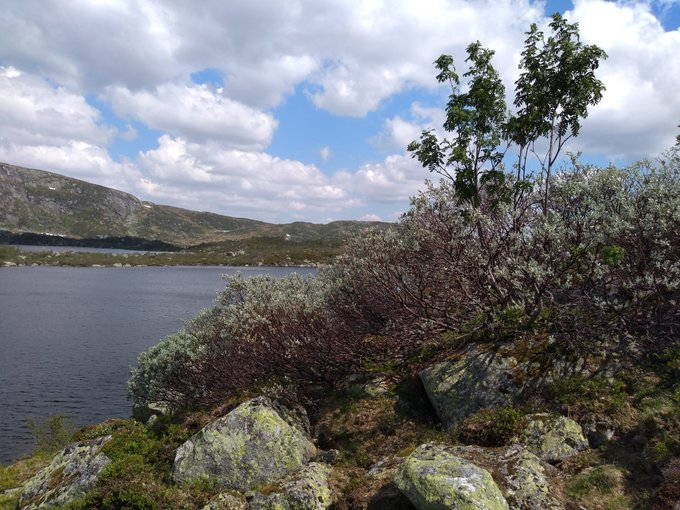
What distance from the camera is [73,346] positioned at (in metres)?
45.8

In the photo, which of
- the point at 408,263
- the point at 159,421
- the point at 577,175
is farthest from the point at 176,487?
the point at 577,175

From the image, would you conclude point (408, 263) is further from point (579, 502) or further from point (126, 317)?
point (126, 317)

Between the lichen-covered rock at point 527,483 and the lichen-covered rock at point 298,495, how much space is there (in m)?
3.95

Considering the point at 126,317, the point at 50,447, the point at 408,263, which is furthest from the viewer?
the point at 126,317

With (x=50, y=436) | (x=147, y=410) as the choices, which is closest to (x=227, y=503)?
(x=147, y=410)

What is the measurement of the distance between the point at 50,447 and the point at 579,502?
943 inches

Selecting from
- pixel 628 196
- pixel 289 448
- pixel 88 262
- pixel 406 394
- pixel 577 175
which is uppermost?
pixel 577 175

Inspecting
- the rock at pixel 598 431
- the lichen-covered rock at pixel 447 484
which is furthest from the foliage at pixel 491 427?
the lichen-covered rock at pixel 447 484

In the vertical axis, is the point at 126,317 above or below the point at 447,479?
below

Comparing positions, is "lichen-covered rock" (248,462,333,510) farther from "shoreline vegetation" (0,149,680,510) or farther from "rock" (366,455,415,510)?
"rock" (366,455,415,510)

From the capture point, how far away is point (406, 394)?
14.1 meters

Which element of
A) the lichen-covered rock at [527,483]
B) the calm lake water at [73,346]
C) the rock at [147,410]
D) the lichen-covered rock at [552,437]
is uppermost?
the lichen-covered rock at [552,437]

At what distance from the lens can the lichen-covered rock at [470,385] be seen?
11.7m

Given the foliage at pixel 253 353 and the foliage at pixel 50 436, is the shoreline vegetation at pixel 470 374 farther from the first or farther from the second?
the foliage at pixel 50 436
